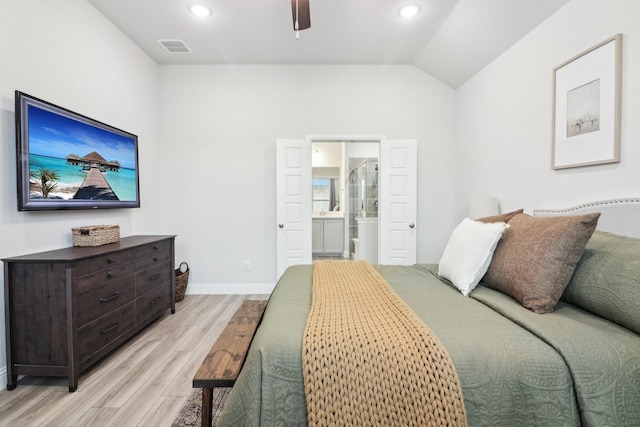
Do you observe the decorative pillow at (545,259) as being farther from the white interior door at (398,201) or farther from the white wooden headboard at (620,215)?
the white interior door at (398,201)

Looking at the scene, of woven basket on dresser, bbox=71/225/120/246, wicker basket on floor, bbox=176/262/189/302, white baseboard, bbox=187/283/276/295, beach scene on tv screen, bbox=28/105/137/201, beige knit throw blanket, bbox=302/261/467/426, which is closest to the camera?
beige knit throw blanket, bbox=302/261/467/426

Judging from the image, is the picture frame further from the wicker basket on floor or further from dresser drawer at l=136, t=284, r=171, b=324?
the wicker basket on floor

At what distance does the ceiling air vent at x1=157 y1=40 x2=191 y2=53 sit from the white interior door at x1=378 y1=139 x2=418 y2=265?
2.58 meters

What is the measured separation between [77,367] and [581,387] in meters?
2.59

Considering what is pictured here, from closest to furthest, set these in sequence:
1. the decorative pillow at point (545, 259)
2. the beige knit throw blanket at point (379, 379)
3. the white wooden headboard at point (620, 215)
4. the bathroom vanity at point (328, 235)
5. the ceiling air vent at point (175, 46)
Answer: the beige knit throw blanket at point (379, 379), the decorative pillow at point (545, 259), the white wooden headboard at point (620, 215), the ceiling air vent at point (175, 46), the bathroom vanity at point (328, 235)

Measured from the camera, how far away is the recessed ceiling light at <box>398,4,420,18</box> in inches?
99.8

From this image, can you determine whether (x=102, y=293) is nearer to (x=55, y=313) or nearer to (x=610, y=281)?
(x=55, y=313)

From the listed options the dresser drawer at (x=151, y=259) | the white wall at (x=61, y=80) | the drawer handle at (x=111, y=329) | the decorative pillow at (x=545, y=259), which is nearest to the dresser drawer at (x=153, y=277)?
the dresser drawer at (x=151, y=259)

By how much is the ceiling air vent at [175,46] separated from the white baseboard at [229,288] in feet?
9.43

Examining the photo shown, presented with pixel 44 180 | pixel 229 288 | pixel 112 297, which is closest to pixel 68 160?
pixel 44 180

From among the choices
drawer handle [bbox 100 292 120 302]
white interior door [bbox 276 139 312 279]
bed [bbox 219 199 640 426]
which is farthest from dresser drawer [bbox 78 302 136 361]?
white interior door [bbox 276 139 312 279]

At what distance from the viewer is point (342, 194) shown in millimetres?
6539

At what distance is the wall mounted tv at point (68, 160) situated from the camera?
6.12 ft

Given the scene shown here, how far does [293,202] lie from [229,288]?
1.43 meters
